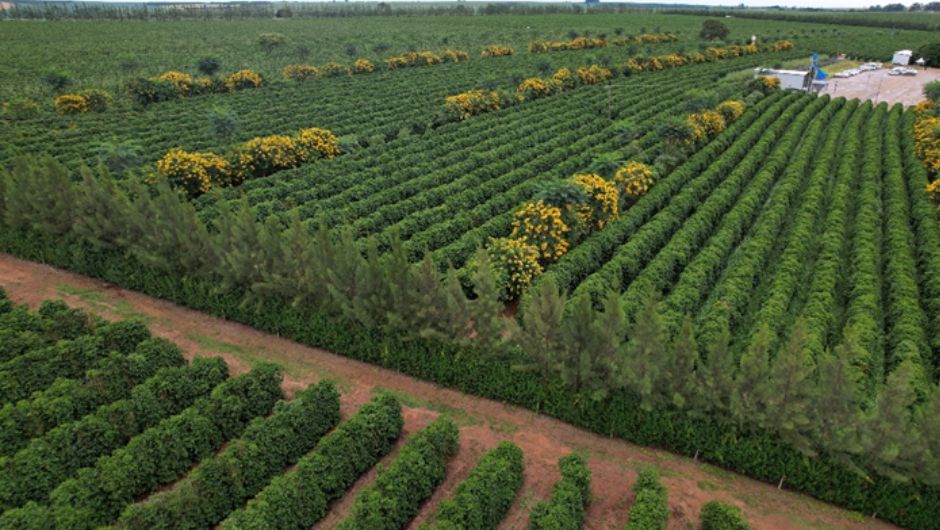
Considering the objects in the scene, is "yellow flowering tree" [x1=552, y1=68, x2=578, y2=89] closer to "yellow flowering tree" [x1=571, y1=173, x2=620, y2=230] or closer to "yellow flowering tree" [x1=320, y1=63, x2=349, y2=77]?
"yellow flowering tree" [x1=320, y1=63, x2=349, y2=77]

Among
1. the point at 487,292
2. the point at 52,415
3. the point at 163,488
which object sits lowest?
the point at 163,488

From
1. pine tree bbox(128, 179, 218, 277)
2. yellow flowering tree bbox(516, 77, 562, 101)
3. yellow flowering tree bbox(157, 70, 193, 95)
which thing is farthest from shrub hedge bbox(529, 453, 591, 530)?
yellow flowering tree bbox(157, 70, 193, 95)

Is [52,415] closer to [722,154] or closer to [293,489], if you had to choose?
[293,489]

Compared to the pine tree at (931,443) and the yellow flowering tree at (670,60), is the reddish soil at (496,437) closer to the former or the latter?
the pine tree at (931,443)

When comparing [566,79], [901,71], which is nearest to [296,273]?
[566,79]

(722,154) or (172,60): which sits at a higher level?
(172,60)

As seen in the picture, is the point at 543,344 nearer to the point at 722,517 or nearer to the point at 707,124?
the point at 722,517

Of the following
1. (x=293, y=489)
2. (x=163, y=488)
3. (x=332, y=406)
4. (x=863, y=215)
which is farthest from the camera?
(x=863, y=215)

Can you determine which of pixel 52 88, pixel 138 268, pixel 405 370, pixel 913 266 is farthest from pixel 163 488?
pixel 52 88
